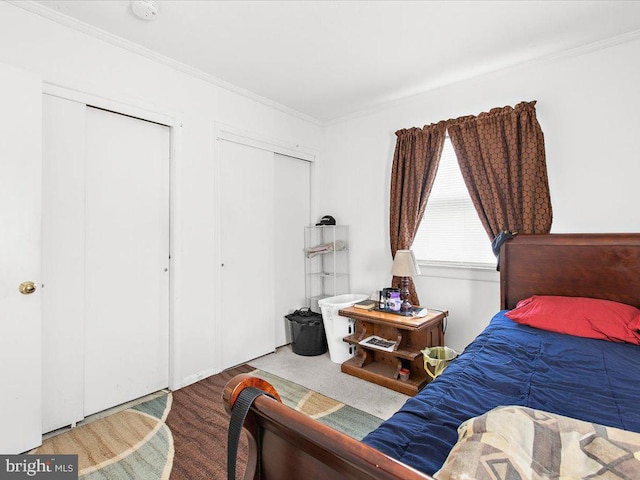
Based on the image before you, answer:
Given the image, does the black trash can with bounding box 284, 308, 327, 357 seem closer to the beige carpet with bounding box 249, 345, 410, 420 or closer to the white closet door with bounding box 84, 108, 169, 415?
the beige carpet with bounding box 249, 345, 410, 420

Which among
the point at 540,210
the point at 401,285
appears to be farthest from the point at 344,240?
the point at 540,210

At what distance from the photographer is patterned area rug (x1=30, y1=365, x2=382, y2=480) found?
178 cm

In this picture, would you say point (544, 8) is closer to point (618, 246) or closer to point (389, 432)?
point (618, 246)

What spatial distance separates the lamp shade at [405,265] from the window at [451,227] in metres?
0.42

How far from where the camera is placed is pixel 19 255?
1.90 metres

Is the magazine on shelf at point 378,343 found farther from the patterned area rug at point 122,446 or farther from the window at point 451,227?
the patterned area rug at point 122,446

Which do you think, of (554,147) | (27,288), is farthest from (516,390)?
(27,288)

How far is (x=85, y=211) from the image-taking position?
229 centimetres

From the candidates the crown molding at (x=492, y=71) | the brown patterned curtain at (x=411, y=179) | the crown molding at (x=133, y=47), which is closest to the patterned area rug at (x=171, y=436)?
the brown patterned curtain at (x=411, y=179)

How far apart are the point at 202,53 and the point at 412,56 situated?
1642 millimetres

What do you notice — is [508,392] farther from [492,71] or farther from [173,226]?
[492,71]

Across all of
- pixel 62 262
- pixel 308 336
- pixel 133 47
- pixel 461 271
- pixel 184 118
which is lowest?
pixel 308 336
